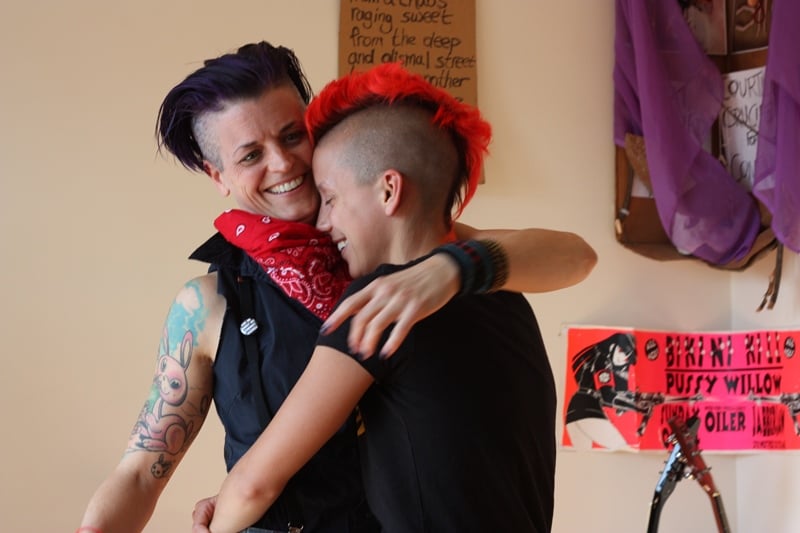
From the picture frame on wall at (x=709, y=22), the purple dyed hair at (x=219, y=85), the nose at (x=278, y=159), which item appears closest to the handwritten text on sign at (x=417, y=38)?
the picture frame on wall at (x=709, y=22)

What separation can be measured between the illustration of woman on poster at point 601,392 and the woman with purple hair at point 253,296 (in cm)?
161

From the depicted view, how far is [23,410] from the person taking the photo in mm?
2414

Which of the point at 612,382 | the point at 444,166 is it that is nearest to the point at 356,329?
the point at 444,166

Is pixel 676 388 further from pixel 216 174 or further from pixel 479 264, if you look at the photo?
pixel 479 264

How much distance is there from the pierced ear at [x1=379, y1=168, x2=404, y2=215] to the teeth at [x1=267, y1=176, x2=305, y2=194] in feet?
0.78

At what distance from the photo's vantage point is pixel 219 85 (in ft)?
4.72

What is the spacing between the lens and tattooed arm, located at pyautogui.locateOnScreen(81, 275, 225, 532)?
4.55 feet

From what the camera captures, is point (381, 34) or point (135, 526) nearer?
point (135, 526)

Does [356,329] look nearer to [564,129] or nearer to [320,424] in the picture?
[320,424]

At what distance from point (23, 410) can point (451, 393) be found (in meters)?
1.65

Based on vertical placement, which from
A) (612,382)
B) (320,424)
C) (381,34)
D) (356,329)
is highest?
(381,34)

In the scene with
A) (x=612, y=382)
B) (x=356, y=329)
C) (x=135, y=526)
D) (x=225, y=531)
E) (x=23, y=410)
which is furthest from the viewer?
(x=612, y=382)

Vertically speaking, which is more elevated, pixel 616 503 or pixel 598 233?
pixel 598 233

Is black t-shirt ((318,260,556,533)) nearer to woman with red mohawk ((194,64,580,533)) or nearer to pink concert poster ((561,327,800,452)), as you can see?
woman with red mohawk ((194,64,580,533))
